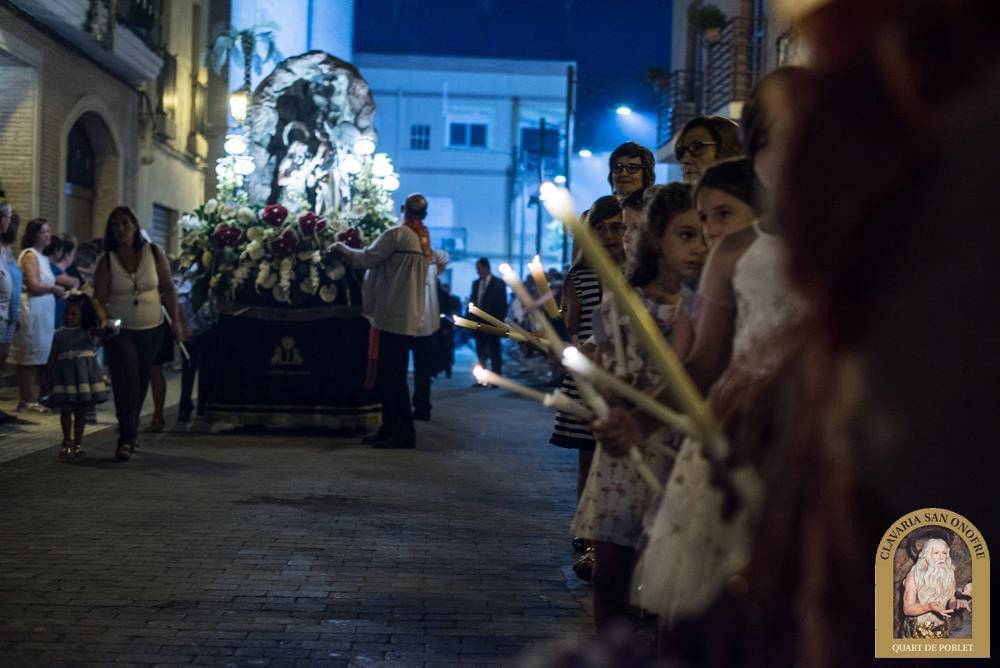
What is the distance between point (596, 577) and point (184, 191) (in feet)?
83.7

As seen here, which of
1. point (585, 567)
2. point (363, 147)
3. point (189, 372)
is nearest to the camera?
point (585, 567)

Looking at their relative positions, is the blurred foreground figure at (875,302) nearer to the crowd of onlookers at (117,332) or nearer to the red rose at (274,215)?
the crowd of onlookers at (117,332)

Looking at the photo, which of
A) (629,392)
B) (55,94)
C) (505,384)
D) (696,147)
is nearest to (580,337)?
(696,147)

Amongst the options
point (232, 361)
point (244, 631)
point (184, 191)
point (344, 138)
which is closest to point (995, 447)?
point (244, 631)

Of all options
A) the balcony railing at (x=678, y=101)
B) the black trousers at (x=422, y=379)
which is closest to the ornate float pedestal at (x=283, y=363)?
the black trousers at (x=422, y=379)

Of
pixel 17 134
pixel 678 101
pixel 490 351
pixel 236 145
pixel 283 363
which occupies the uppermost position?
pixel 678 101

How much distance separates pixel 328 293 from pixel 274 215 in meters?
0.90

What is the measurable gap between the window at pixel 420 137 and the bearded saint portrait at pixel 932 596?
4696 centimetres

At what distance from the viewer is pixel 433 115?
48688 millimetres

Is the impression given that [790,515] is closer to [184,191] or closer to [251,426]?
[251,426]

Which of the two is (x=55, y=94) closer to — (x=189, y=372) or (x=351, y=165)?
(x=351, y=165)

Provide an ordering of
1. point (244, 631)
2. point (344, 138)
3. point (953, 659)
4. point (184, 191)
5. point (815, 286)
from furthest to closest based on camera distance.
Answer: point (184, 191) → point (344, 138) → point (244, 631) → point (953, 659) → point (815, 286)

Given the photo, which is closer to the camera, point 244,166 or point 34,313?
point 34,313

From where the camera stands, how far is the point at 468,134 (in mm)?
48594
